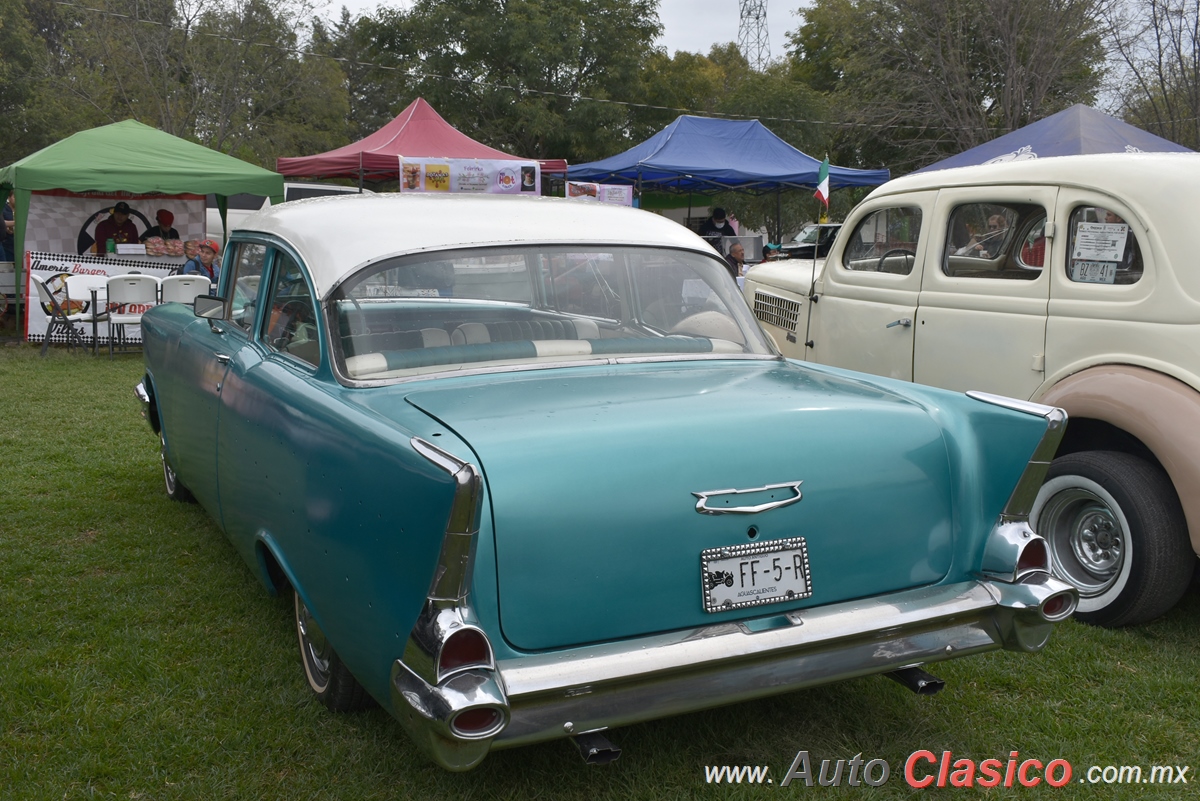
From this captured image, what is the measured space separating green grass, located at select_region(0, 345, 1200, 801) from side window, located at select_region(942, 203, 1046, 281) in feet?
5.86

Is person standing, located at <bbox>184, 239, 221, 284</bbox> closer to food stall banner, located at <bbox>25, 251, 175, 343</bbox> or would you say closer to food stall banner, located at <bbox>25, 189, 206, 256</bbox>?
food stall banner, located at <bbox>25, 251, 175, 343</bbox>

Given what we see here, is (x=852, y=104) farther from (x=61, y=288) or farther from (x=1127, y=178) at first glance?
(x=1127, y=178)

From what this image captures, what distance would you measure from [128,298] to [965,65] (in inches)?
822

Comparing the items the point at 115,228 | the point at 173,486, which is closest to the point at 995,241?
the point at 173,486

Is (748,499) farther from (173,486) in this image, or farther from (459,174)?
(459,174)

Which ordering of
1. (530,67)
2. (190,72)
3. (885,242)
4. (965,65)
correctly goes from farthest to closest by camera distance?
(530,67), (190,72), (965,65), (885,242)

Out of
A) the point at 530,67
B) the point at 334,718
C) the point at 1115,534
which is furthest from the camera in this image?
the point at 530,67

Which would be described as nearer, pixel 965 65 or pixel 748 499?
pixel 748 499

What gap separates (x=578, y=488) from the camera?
2455mm

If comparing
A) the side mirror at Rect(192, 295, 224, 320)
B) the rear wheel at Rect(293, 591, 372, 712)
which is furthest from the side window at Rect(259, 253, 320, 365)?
the rear wheel at Rect(293, 591, 372, 712)

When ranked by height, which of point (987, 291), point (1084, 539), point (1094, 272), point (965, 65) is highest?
point (965, 65)

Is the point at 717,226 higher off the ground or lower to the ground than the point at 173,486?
higher

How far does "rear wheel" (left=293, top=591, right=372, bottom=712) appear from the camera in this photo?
3.20 m

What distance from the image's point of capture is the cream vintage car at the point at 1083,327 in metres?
3.97
